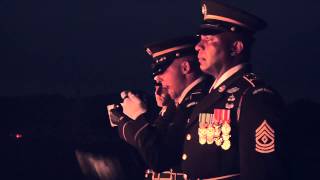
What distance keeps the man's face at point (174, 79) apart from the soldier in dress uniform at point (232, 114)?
1016 millimetres

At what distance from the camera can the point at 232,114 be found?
16.4 ft

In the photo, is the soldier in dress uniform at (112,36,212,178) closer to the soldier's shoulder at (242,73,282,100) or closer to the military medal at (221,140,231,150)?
the military medal at (221,140,231,150)

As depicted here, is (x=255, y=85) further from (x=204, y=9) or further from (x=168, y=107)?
(x=168, y=107)

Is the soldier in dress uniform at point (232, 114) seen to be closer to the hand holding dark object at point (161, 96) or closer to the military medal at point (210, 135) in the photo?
the military medal at point (210, 135)

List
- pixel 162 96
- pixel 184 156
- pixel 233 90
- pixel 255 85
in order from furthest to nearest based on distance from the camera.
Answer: pixel 162 96 < pixel 184 156 < pixel 233 90 < pixel 255 85

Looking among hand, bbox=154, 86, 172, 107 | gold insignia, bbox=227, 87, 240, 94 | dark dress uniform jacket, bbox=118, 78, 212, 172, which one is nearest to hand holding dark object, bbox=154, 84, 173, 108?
hand, bbox=154, 86, 172, 107

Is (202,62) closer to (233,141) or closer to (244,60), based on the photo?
(244,60)

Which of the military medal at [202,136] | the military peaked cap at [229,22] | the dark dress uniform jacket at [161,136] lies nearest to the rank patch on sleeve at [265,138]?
the military medal at [202,136]

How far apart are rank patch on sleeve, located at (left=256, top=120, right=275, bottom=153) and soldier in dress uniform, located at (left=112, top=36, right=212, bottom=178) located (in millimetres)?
1194

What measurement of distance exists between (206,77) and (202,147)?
4.69 ft

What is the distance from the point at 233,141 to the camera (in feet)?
16.3

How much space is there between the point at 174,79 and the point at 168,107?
27 cm

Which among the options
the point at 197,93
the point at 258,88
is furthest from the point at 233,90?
the point at 197,93

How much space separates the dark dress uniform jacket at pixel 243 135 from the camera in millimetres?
4629
